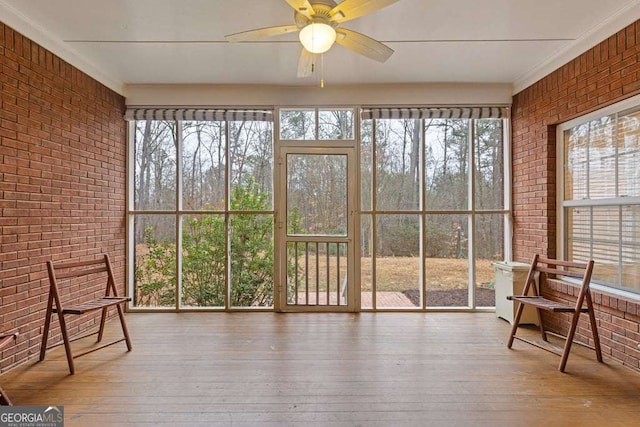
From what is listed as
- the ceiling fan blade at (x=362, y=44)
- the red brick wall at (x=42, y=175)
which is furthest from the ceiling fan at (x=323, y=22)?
the red brick wall at (x=42, y=175)

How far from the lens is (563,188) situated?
330cm

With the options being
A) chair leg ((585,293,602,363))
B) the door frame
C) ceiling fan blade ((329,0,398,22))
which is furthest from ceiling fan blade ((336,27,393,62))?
chair leg ((585,293,602,363))

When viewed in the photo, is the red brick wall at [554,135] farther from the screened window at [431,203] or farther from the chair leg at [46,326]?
the chair leg at [46,326]

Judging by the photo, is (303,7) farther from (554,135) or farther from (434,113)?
(554,135)

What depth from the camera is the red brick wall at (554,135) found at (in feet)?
8.22

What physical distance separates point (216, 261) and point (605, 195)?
13.1 feet

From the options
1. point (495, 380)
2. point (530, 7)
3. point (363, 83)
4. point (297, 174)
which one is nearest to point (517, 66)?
point (530, 7)

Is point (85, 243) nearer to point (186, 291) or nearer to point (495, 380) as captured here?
point (186, 291)

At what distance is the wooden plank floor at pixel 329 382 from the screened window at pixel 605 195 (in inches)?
31.9

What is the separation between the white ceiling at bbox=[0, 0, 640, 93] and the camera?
2389 mm

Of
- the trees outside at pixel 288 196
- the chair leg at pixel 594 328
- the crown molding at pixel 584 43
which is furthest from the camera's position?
the trees outside at pixel 288 196

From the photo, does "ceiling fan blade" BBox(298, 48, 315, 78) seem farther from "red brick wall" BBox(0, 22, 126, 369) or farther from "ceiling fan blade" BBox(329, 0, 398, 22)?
"red brick wall" BBox(0, 22, 126, 369)

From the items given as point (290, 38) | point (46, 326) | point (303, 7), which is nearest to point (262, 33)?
point (303, 7)
